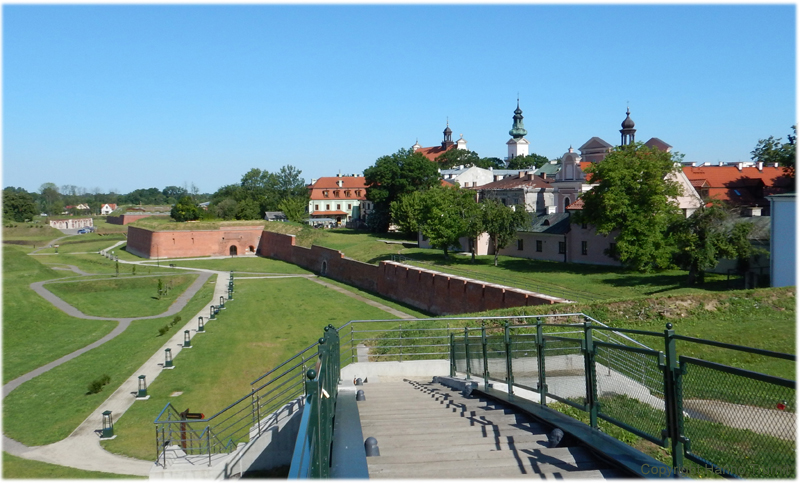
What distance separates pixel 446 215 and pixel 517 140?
231 ft

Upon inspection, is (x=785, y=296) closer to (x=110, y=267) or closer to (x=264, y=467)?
(x=264, y=467)

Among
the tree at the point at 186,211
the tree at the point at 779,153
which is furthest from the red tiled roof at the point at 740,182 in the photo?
the tree at the point at 186,211

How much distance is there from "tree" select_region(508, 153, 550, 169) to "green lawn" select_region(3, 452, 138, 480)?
300 ft

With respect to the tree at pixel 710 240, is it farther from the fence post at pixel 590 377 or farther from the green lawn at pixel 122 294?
the green lawn at pixel 122 294

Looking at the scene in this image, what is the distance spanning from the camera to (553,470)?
4.54 metres

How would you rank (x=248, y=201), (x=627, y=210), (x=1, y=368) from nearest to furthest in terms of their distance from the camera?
(x=1, y=368)
(x=627, y=210)
(x=248, y=201)

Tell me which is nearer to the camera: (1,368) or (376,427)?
(376,427)

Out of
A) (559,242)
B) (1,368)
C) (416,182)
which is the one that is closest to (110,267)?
(416,182)

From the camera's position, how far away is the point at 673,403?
15.1 ft

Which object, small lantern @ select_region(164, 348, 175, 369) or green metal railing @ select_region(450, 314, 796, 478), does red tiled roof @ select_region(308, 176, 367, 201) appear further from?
green metal railing @ select_region(450, 314, 796, 478)

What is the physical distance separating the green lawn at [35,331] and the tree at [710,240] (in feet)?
81.6

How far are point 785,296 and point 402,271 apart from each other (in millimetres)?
21211

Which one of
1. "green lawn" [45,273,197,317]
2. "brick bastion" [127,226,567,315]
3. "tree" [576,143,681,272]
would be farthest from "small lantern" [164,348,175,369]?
"tree" [576,143,681,272]

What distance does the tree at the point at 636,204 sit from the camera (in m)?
28.2
